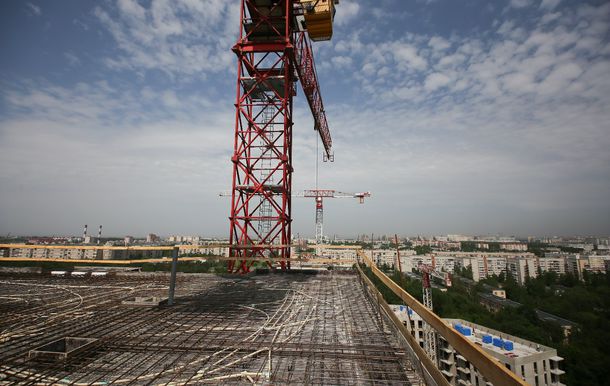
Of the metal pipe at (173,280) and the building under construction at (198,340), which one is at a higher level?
the metal pipe at (173,280)

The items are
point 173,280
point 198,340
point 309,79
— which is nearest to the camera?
point 198,340

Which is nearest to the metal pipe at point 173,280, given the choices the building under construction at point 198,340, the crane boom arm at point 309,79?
the building under construction at point 198,340

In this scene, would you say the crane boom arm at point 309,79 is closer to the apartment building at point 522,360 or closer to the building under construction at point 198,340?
the building under construction at point 198,340

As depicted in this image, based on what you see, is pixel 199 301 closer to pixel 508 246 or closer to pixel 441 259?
pixel 441 259

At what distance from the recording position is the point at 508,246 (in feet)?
392

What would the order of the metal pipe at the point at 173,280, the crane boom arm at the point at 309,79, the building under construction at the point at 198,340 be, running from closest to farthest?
the building under construction at the point at 198,340 < the metal pipe at the point at 173,280 < the crane boom arm at the point at 309,79

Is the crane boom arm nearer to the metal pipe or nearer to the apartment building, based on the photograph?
the metal pipe

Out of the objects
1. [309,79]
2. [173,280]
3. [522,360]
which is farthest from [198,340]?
[522,360]

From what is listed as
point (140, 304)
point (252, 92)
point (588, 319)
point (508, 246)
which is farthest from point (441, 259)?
point (140, 304)

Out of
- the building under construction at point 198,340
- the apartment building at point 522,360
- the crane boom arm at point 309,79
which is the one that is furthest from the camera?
the apartment building at point 522,360

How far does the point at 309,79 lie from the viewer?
17.6 meters

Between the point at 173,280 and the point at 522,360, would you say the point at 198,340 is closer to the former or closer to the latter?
the point at 173,280

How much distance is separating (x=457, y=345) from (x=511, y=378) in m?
0.44

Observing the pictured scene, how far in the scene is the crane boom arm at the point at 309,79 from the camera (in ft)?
46.6
